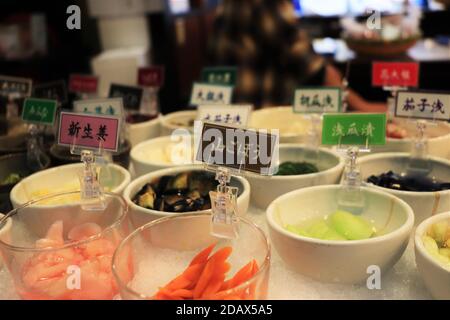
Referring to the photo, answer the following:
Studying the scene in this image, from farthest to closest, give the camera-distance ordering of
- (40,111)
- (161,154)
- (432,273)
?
(161,154) → (40,111) → (432,273)

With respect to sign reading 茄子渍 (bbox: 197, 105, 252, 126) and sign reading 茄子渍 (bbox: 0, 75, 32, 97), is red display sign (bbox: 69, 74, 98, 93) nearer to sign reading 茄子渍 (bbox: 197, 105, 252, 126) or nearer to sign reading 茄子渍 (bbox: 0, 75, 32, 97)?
sign reading 茄子渍 (bbox: 0, 75, 32, 97)

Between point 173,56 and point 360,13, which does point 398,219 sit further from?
point 360,13

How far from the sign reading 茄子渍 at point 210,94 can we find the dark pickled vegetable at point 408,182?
2.09ft

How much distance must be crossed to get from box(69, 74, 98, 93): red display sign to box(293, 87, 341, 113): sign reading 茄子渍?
81 cm

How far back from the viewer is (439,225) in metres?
1.00

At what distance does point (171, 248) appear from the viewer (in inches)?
43.1

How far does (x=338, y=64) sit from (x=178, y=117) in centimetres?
236

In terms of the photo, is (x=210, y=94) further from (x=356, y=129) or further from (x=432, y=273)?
(x=432, y=273)

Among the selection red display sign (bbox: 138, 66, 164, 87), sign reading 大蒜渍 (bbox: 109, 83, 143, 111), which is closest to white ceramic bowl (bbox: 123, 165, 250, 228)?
sign reading 大蒜渍 (bbox: 109, 83, 143, 111)

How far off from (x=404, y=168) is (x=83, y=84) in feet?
4.10

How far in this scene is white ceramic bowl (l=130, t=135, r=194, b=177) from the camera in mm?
1441

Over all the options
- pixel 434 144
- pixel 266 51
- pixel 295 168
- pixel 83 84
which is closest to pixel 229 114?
pixel 295 168
